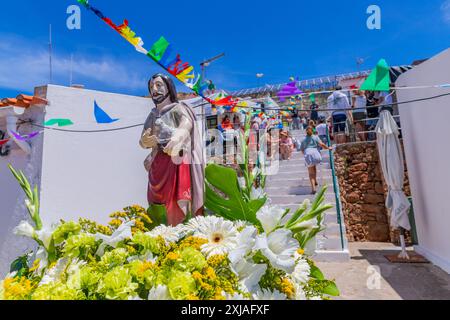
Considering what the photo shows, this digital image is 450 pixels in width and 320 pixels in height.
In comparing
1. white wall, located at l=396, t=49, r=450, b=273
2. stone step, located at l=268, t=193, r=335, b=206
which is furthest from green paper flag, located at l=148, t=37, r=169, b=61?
stone step, located at l=268, t=193, r=335, b=206

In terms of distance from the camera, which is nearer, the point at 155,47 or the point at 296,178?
→ the point at 155,47

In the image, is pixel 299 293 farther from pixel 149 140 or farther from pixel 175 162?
pixel 149 140

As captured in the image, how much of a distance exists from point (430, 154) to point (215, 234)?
17.3 feet

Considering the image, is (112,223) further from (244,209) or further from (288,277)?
(288,277)

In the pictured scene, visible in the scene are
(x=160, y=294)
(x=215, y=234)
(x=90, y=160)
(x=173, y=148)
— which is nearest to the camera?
(x=160, y=294)

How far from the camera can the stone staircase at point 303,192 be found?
5176 millimetres

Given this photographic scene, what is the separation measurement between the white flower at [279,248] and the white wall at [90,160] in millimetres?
4656

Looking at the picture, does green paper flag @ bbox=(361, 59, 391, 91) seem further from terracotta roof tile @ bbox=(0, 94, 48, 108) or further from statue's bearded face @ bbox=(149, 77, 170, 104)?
terracotta roof tile @ bbox=(0, 94, 48, 108)

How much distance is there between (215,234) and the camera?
753mm

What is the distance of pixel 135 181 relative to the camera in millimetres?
5348

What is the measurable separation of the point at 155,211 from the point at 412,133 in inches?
235

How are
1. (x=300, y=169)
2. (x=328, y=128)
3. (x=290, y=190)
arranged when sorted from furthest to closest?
(x=328, y=128)
(x=300, y=169)
(x=290, y=190)

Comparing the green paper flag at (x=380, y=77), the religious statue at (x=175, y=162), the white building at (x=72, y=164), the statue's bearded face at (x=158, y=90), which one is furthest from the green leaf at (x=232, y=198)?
the white building at (x=72, y=164)

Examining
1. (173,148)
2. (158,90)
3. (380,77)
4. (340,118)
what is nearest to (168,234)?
(173,148)
